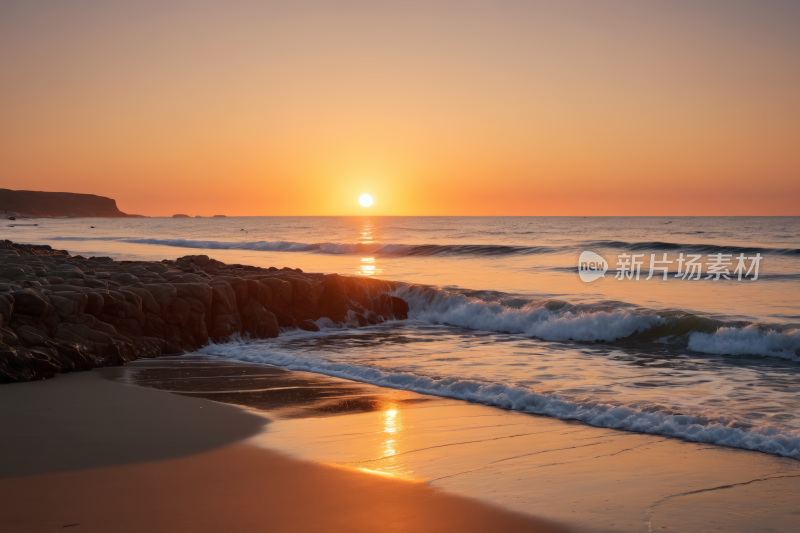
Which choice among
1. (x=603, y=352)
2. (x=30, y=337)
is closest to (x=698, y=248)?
(x=603, y=352)

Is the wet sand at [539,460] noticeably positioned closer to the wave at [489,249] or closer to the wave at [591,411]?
the wave at [591,411]

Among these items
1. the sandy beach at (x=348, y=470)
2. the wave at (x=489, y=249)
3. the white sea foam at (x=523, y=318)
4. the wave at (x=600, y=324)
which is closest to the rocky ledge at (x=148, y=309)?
the white sea foam at (x=523, y=318)

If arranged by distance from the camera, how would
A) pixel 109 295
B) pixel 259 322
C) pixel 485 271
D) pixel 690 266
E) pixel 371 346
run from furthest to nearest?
1. pixel 690 266
2. pixel 485 271
3. pixel 259 322
4. pixel 371 346
5. pixel 109 295

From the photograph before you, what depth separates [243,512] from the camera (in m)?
4.21

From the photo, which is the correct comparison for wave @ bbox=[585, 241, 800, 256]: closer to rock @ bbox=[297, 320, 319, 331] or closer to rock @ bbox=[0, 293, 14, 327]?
rock @ bbox=[297, 320, 319, 331]

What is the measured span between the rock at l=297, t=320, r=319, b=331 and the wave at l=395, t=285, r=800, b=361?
3.15 m

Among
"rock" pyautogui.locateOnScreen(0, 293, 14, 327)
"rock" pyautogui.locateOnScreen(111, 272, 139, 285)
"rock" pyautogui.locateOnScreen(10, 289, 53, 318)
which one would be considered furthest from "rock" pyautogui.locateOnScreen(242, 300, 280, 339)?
"rock" pyautogui.locateOnScreen(0, 293, 14, 327)

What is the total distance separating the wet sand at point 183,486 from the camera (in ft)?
13.4

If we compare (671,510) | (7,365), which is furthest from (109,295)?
(671,510)

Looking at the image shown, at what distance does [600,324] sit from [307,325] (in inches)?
250

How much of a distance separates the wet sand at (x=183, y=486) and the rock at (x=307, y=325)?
666cm

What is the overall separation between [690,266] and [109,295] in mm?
27224

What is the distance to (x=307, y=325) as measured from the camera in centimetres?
1345

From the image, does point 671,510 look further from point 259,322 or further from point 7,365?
point 259,322
